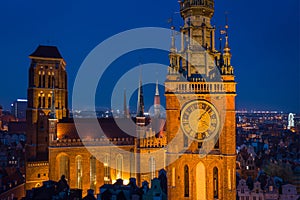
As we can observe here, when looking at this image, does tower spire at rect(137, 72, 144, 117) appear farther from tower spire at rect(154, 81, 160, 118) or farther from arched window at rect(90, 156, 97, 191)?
arched window at rect(90, 156, 97, 191)

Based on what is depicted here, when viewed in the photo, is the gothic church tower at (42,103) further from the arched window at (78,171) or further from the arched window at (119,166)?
the arched window at (119,166)

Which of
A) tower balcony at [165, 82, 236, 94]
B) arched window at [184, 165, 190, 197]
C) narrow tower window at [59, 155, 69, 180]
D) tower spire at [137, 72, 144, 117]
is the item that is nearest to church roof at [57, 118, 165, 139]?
tower spire at [137, 72, 144, 117]

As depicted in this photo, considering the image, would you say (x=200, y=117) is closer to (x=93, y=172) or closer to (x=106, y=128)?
(x=93, y=172)

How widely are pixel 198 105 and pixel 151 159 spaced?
28291mm

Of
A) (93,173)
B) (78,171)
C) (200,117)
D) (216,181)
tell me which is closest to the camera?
(200,117)

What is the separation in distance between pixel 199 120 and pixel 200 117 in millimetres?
221

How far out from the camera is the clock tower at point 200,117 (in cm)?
2266

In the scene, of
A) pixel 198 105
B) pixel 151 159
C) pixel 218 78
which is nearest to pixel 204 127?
pixel 198 105

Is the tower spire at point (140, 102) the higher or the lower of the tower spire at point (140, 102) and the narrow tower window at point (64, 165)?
the higher

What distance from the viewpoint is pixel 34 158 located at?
52.7 metres

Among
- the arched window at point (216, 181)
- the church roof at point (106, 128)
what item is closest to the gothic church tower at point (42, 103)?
the church roof at point (106, 128)

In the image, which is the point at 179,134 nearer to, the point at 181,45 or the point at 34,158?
the point at 181,45

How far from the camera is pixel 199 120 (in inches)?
905

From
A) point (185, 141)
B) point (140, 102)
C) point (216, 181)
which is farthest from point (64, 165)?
point (216, 181)
